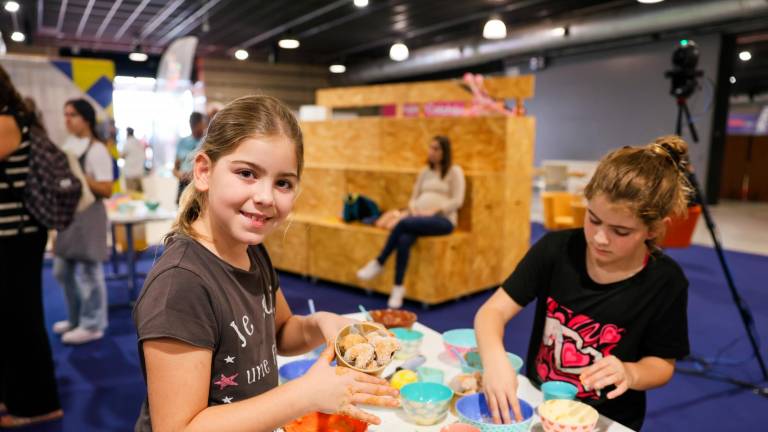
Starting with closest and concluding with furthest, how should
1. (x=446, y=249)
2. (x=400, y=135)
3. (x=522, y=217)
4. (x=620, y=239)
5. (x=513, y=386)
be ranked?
(x=513, y=386) → (x=620, y=239) → (x=446, y=249) → (x=522, y=217) → (x=400, y=135)

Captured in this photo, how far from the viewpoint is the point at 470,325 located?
4.09 meters

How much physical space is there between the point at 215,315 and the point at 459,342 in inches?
33.3

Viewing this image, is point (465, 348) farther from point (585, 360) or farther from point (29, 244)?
point (29, 244)

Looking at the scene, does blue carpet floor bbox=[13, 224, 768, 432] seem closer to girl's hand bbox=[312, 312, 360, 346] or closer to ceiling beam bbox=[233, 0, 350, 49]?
girl's hand bbox=[312, 312, 360, 346]

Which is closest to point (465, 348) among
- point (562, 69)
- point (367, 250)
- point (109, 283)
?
point (367, 250)

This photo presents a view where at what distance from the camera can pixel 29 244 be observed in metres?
2.42

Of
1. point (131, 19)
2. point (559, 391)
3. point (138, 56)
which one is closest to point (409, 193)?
point (559, 391)

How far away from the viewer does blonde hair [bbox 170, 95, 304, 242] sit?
933 mm

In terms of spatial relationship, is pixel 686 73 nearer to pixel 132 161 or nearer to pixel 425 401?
pixel 425 401

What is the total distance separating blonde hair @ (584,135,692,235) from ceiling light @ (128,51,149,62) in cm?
1298

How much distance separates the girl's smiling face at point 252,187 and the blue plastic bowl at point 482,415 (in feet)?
1.92

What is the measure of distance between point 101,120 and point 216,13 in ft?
12.7

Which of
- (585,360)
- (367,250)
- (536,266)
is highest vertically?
(536,266)

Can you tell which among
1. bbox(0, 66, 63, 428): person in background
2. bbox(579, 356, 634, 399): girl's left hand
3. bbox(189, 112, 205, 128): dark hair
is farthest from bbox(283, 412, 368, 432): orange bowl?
bbox(189, 112, 205, 128): dark hair
